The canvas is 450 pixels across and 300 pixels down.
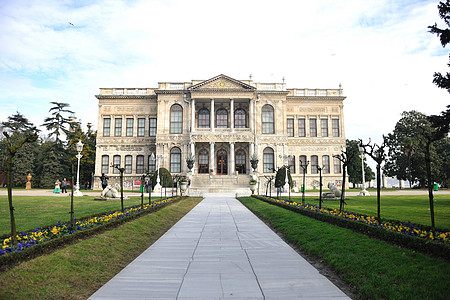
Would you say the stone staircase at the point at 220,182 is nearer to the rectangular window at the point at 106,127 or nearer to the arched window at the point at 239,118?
the arched window at the point at 239,118

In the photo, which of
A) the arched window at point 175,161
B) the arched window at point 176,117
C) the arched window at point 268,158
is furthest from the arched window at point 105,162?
the arched window at point 268,158

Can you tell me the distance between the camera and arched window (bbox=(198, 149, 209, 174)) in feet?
153

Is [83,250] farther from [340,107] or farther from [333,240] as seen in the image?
[340,107]

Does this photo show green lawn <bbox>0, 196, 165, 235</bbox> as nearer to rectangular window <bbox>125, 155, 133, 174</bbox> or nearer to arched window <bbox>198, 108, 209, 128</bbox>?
rectangular window <bbox>125, 155, 133, 174</bbox>

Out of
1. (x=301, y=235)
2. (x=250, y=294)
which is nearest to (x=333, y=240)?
(x=301, y=235)

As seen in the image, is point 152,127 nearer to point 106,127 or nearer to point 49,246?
point 106,127

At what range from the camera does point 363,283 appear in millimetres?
4957

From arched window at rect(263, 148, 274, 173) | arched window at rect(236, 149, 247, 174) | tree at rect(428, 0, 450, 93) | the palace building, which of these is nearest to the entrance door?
the palace building

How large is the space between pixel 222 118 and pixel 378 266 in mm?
43924

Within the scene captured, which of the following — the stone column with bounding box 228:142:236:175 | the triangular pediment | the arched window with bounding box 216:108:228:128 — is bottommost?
the stone column with bounding box 228:142:236:175

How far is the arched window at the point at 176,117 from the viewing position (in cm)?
4700

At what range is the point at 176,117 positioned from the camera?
154ft

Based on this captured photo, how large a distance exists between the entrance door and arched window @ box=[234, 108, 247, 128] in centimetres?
A: 478

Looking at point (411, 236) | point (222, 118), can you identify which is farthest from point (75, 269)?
point (222, 118)
